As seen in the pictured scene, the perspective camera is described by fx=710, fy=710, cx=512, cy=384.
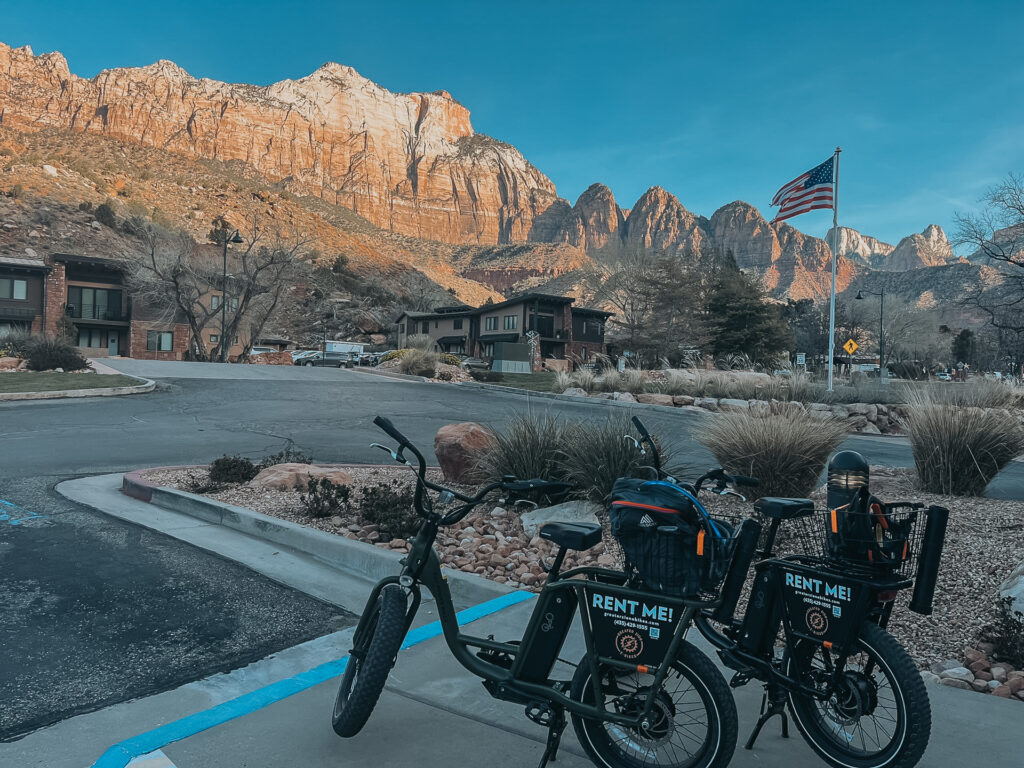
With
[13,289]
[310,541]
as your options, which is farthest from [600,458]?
[13,289]

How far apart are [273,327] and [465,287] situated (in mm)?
53757

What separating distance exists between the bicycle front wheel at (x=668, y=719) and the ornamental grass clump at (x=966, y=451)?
21.8 feet

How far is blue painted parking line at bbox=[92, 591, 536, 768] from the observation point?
2.81m

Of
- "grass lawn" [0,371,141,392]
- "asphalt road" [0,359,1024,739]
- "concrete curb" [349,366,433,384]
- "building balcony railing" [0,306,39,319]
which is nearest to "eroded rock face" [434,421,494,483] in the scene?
"asphalt road" [0,359,1024,739]

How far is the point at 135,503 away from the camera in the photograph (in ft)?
25.2

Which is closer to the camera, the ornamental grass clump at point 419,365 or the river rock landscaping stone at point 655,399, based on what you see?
the river rock landscaping stone at point 655,399

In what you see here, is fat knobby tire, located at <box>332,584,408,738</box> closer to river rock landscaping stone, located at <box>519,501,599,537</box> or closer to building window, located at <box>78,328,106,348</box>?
river rock landscaping stone, located at <box>519,501,599,537</box>

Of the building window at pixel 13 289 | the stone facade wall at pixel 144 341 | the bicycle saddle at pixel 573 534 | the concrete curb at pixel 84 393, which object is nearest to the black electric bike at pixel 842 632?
the bicycle saddle at pixel 573 534

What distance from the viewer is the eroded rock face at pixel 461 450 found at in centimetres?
809

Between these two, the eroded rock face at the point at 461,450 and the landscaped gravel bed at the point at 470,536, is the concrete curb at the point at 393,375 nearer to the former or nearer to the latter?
the eroded rock face at the point at 461,450

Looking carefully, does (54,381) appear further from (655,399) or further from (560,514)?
(560,514)

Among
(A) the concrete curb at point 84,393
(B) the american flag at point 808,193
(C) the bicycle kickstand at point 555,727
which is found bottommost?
(C) the bicycle kickstand at point 555,727

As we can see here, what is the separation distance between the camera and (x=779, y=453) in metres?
7.12

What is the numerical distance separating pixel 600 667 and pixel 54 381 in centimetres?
2344
